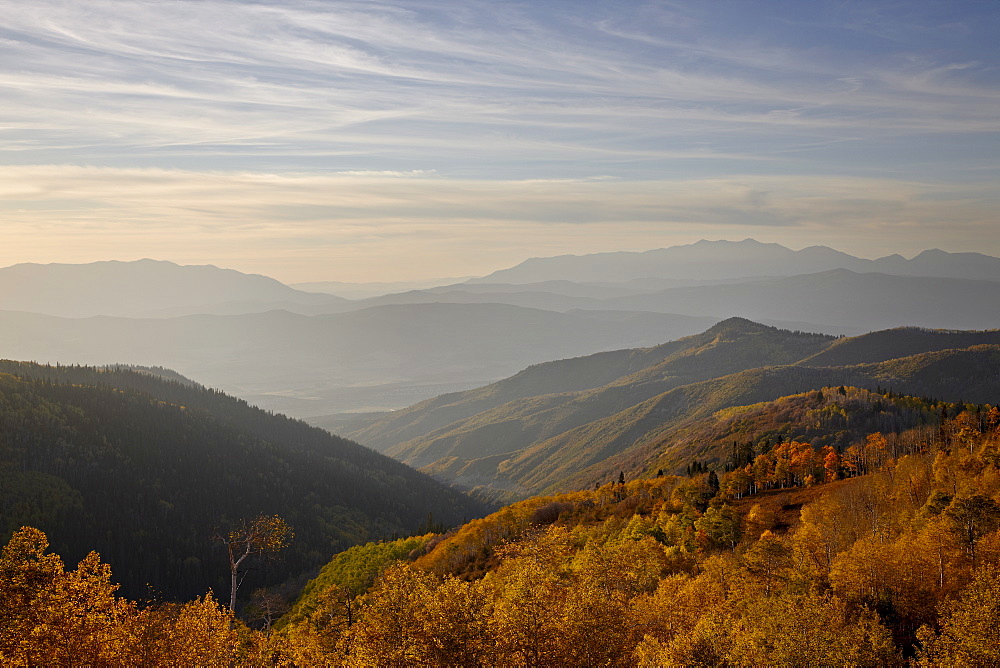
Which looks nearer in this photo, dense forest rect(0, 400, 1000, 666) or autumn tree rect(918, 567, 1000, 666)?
dense forest rect(0, 400, 1000, 666)

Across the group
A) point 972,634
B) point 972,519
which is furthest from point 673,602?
point 972,519

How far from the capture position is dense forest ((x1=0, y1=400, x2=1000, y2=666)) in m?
39.7

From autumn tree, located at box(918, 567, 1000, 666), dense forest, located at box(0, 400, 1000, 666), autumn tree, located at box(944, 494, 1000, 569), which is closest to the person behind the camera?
dense forest, located at box(0, 400, 1000, 666)

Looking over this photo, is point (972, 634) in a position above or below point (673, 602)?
above

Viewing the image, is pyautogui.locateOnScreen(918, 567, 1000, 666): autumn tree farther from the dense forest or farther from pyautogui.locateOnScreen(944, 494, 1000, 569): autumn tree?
pyautogui.locateOnScreen(944, 494, 1000, 569): autumn tree

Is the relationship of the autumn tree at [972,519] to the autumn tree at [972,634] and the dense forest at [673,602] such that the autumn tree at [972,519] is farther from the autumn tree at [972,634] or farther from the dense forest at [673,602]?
the autumn tree at [972,634]

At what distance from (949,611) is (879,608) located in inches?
278

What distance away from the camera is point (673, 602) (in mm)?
65750

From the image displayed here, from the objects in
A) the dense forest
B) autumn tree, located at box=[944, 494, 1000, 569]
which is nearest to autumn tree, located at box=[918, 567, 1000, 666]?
the dense forest

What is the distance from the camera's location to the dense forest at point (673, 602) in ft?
130

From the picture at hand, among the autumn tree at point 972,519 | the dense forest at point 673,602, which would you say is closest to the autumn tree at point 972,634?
the dense forest at point 673,602

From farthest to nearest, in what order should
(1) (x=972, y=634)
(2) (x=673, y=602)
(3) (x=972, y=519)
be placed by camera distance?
(3) (x=972, y=519), (2) (x=673, y=602), (1) (x=972, y=634)

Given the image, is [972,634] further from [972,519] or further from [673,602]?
[972,519]

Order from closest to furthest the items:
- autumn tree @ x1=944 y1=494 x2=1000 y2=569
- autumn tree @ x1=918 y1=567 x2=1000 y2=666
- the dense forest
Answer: the dense forest → autumn tree @ x1=918 y1=567 x2=1000 y2=666 → autumn tree @ x1=944 y1=494 x2=1000 y2=569
